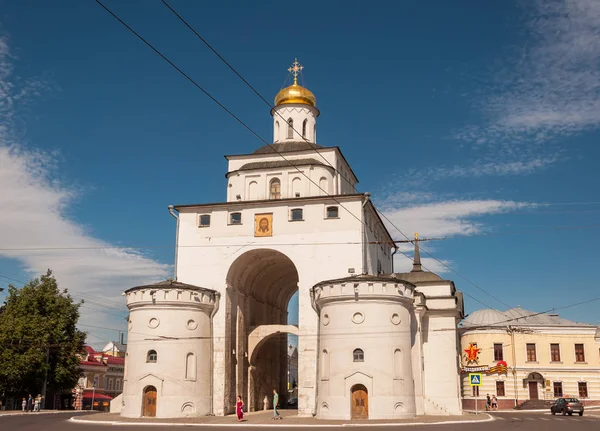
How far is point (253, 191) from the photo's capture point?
40375 millimetres

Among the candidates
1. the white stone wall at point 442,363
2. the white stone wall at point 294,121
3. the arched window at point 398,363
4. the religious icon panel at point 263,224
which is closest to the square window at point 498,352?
the white stone wall at point 442,363

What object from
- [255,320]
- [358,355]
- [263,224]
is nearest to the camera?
[358,355]

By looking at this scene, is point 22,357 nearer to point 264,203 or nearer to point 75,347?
point 75,347

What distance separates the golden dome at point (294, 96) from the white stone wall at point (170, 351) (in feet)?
53.0

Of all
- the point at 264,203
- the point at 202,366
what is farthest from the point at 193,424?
the point at 264,203

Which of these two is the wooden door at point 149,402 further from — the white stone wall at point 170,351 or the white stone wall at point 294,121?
the white stone wall at point 294,121

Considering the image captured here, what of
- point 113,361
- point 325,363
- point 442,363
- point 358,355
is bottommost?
point 325,363

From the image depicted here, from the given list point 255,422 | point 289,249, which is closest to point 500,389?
point 289,249

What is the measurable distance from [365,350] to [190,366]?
378 inches

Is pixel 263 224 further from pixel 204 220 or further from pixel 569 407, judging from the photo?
pixel 569 407

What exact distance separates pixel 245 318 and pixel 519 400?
2451cm

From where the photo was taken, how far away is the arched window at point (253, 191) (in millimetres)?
40166

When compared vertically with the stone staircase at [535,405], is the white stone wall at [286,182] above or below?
above

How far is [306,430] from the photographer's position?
81.8 feet
